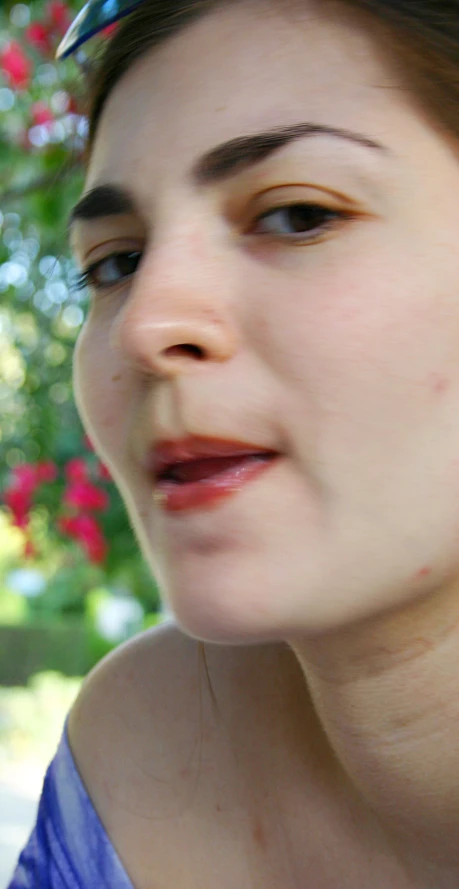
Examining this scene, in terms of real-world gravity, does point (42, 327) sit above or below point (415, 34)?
below

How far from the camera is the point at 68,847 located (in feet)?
3.58

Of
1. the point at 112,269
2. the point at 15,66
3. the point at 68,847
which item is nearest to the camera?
the point at 112,269

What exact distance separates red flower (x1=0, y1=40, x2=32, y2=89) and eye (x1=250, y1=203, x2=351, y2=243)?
1769 mm

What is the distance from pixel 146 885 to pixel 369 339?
0.71 m

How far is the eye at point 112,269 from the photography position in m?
0.94

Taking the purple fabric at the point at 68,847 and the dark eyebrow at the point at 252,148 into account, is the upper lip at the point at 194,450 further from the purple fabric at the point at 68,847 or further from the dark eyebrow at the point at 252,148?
the purple fabric at the point at 68,847

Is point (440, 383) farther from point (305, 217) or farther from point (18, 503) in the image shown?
point (18, 503)

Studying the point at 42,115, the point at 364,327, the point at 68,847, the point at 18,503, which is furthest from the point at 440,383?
the point at 18,503

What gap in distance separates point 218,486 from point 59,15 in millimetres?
1816

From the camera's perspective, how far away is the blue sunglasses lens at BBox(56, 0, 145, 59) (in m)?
0.86

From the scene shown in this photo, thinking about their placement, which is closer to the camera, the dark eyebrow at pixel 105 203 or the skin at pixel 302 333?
the skin at pixel 302 333

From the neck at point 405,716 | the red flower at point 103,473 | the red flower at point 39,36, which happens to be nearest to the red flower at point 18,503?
the red flower at point 103,473

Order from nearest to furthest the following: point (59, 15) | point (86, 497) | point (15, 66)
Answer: point (59, 15), point (15, 66), point (86, 497)

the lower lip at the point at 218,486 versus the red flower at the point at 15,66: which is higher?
the lower lip at the point at 218,486
